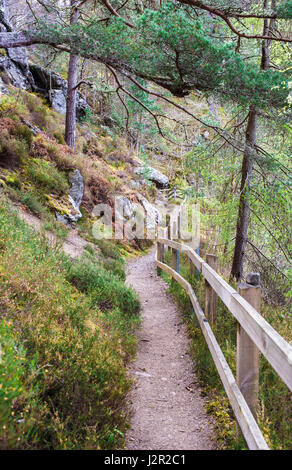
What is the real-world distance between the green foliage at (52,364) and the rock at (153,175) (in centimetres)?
1610

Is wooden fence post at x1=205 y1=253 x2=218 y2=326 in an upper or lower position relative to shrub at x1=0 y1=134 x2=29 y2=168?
lower

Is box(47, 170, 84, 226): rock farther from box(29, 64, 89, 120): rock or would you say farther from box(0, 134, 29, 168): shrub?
box(29, 64, 89, 120): rock

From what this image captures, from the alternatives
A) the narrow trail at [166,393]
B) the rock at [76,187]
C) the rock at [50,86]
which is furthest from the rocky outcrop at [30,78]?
the narrow trail at [166,393]

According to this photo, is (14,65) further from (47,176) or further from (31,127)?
(47,176)

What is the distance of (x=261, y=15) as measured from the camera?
19.2ft

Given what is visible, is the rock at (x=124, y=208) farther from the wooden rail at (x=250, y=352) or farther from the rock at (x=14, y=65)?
the wooden rail at (x=250, y=352)

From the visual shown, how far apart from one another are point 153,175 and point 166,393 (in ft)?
65.1

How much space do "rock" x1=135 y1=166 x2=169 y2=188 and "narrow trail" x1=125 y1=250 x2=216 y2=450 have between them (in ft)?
48.0

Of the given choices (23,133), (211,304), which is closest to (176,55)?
(211,304)

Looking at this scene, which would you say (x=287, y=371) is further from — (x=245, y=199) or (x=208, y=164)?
A: (x=208, y=164)

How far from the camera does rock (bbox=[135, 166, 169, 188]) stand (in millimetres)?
20484

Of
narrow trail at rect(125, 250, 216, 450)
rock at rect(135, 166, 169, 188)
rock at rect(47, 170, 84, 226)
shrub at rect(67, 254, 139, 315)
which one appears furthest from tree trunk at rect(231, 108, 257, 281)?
rock at rect(135, 166, 169, 188)

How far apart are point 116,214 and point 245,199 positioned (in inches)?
349
